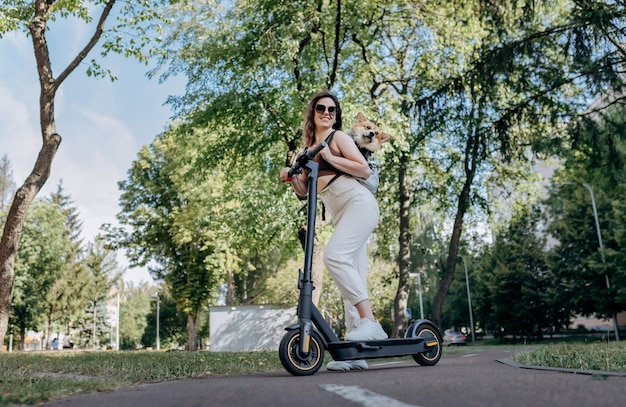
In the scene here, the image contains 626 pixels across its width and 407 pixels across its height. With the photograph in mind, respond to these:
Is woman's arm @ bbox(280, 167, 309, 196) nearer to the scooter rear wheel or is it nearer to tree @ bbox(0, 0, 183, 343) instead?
the scooter rear wheel

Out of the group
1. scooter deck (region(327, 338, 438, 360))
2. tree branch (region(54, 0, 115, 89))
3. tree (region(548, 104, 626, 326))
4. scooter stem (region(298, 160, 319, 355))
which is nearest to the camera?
scooter stem (region(298, 160, 319, 355))

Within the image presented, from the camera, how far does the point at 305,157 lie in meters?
4.72

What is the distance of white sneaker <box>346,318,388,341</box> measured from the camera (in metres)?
4.52

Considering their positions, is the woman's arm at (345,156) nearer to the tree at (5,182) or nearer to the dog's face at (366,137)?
the dog's face at (366,137)

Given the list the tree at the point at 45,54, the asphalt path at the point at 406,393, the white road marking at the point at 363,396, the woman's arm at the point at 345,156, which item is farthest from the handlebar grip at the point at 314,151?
the tree at the point at 45,54

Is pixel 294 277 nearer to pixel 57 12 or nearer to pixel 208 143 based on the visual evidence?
pixel 208 143

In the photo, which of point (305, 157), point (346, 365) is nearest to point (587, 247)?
point (346, 365)

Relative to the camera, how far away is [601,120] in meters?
14.5

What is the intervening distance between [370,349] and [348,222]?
3.40 feet

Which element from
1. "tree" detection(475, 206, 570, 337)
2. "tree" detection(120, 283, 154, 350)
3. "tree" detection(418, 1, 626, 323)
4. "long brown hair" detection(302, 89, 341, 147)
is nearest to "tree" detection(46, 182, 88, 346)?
"tree" detection(120, 283, 154, 350)

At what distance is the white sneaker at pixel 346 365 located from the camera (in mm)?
4645

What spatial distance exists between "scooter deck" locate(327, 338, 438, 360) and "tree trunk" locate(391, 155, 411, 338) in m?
12.6

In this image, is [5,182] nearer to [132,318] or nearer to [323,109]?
[132,318]

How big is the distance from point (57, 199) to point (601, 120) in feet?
202
